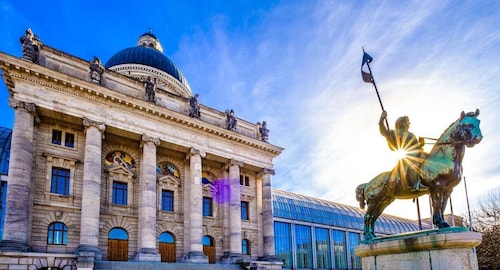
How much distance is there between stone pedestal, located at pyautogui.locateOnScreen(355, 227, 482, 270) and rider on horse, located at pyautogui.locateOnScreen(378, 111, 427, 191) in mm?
1595

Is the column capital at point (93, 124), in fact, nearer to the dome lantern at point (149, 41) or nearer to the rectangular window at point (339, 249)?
the dome lantern at point (149, 41)

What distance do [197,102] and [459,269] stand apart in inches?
1355

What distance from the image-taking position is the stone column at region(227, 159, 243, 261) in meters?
40.4

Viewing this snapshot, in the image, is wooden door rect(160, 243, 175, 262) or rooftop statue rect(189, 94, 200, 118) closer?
wooden door rect(160, 243, 175, 262)

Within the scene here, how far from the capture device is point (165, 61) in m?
56.3

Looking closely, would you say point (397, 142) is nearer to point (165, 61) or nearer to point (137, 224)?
point (137, 224)

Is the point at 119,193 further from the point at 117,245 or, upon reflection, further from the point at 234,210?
the point at 234,210

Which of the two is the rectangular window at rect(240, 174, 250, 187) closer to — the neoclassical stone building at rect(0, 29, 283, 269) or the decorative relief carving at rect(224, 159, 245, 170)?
the neoclassical stone building at rect(0, 29, 283, 269)

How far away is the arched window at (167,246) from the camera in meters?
37.0

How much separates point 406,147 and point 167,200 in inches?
1217

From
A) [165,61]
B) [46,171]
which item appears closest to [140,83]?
[46,171]

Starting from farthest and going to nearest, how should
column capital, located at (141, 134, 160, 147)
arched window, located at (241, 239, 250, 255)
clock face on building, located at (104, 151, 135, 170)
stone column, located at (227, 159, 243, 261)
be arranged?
1. arched window, located at (241, 239, 250, 255)
2. stone column, located at (227, 159, 243, 261)
3. clock face on building, located at (104, 151, 135, 170)
4. column capital, located at (141, 134, 160, 147)

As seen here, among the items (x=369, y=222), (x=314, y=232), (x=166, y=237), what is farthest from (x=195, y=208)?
(x=369, y=222)

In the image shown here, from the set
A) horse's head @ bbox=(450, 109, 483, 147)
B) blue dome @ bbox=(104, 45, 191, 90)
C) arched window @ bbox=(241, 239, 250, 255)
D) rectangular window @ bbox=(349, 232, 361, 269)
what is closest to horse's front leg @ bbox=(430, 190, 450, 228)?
horse's head @ bbox=(450, 109, 483, 147)
